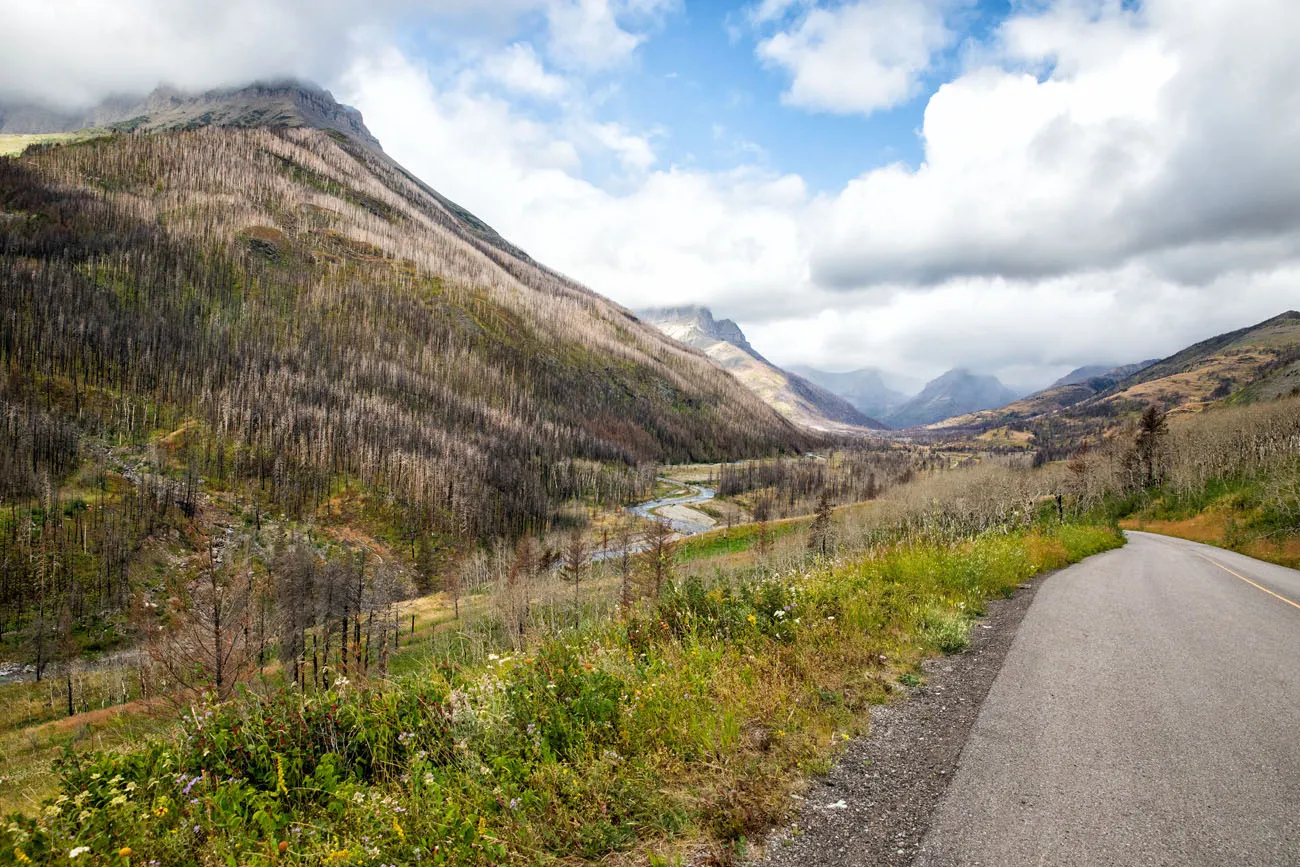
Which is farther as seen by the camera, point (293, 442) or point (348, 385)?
point (348, 385)

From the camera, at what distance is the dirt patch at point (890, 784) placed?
4.71 m

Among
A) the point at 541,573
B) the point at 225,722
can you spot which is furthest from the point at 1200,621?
the point at 541,573

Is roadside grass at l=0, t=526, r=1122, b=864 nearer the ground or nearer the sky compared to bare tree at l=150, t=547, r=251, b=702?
nearer the sky

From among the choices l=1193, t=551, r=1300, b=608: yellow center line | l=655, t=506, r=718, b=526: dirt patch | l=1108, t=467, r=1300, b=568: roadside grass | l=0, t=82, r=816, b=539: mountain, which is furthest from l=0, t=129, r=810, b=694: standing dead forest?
l=1108, t=467, r=1300, b=568: roadside grass

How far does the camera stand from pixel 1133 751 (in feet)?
20.1

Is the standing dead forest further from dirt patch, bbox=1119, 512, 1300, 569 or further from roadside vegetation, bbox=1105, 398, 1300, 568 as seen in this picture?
roadside vegetation, bbox=1105, 398, 1300, 568

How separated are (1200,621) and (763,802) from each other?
12563 mm

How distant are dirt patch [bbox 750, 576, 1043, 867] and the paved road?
20cm

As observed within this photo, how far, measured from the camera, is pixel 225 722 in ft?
21.1

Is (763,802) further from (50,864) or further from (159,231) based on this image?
(159,231)

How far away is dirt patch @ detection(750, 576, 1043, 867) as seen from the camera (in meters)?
4.71

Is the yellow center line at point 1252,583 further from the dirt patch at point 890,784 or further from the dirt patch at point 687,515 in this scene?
the dirt patch at point 687,515

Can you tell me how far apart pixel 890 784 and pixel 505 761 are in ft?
13.3

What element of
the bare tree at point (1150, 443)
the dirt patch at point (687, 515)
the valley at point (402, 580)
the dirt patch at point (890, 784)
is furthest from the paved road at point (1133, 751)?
the dirt patch at point (687, 515)
